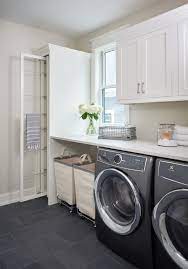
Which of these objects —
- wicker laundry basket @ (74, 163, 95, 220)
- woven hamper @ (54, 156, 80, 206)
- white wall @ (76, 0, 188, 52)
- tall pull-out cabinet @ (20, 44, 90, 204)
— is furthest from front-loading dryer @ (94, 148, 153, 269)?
white wall @ (76, 0, 188, 52)

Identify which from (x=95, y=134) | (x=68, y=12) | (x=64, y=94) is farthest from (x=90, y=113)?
(x=68, y=12)

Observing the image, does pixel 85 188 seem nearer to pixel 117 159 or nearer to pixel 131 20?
pixel 117 159

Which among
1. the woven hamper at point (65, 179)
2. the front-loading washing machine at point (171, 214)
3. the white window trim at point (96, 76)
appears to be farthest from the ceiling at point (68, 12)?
the front-loading washing machine at point (171, 214)

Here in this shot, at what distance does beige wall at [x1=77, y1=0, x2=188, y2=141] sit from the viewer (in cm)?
234

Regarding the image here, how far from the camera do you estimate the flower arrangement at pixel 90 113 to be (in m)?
3.08

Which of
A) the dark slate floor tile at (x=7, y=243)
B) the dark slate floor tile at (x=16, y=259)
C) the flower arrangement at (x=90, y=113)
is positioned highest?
the flower arrangement at (x=90, y=113)

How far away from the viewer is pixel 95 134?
326 cm

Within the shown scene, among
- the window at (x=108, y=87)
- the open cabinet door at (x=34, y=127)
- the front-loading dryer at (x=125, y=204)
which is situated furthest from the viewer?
the window at (x=108, y=87)

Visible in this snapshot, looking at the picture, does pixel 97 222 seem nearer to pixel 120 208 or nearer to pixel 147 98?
pixel 120 208

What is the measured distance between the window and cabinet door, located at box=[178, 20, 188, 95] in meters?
1.29

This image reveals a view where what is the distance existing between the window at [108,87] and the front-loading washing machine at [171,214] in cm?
169

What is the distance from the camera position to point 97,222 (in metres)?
2.18

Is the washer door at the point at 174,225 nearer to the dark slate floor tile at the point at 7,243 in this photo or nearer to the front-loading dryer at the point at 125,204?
the front-loading dryer at the point at 125,204

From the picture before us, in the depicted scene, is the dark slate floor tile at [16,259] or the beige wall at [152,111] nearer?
the dark slate floor tile at [16,259]
